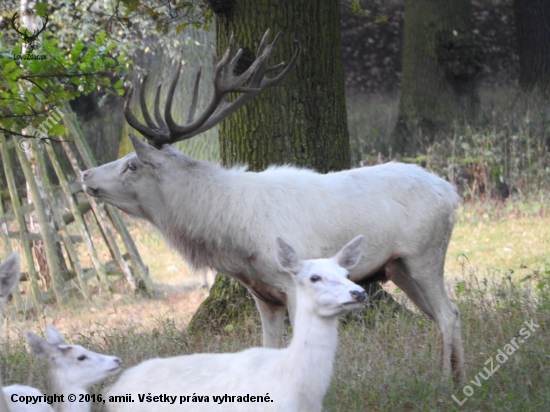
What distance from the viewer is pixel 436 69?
49.2ft

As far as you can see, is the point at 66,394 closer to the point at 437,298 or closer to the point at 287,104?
the point at 437,298

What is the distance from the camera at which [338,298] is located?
381 cm

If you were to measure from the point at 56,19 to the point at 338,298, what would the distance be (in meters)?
8.13

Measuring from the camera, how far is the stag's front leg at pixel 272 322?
5402 mm

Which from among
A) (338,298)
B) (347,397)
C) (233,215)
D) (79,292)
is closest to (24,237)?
(79,292)

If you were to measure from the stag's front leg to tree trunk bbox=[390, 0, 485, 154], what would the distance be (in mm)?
9645

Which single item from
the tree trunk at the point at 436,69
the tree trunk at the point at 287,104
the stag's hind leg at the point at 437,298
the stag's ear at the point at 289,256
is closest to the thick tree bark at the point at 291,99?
the tree trunk at the point at 287,104

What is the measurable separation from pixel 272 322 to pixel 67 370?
164cm

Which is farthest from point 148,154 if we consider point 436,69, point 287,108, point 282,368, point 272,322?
point 436,69

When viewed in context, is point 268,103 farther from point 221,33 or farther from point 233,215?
point 233,215

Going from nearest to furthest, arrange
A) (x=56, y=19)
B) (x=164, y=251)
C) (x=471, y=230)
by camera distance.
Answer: (x=56, y=19)
(x=471, y=230)
(x=164, y=251)

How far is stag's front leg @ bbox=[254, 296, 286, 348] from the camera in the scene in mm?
5402

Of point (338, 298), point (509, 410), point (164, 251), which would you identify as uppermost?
point (338, 298)

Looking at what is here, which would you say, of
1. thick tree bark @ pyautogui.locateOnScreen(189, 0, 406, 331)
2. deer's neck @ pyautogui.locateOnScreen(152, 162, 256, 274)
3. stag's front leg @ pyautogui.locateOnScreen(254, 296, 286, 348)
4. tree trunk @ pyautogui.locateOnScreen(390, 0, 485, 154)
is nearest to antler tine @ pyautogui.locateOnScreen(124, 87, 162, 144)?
deer's neck @ pyautogui.locateOnScreen(152, 162, 256, 274)
